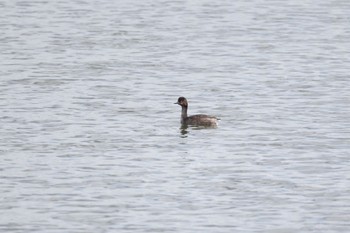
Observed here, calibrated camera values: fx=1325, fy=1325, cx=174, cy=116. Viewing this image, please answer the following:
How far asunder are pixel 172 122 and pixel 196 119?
0.79 m

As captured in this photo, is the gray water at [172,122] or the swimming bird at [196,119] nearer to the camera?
the gray water at [172,122]

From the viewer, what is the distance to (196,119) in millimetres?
24000

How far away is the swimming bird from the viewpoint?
23672 mm

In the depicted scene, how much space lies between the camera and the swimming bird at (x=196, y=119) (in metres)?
23.7

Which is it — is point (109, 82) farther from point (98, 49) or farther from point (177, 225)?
point (177, 225)

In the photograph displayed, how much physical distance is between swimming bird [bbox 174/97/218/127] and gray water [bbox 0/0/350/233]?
17 centimetres

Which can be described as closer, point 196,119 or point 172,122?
point 196,119

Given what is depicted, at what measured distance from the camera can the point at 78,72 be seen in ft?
99.3

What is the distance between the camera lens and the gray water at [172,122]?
57.1 feet

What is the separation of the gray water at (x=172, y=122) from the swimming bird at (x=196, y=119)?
0.56 feet

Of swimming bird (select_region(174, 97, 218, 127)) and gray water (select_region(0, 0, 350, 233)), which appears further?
swimming bird (select_region(174, 97, 218, 127))

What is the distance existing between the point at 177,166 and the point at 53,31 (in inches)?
710

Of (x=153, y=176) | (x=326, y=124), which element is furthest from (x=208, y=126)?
(x=153, y=176)

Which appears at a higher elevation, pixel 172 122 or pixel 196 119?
pixel 196 119
